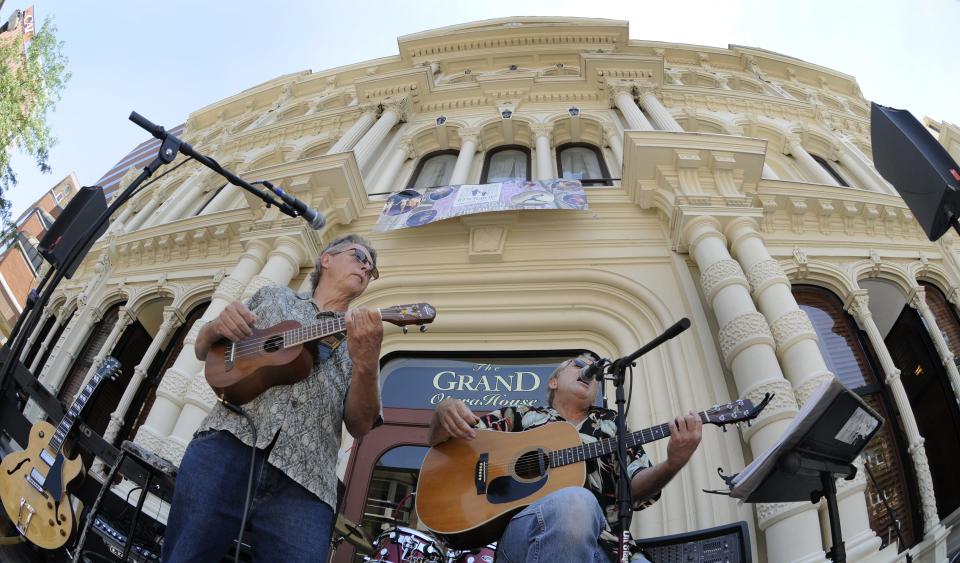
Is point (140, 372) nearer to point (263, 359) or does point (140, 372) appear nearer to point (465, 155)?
point (465, 155)

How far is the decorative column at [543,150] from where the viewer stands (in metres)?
9.59

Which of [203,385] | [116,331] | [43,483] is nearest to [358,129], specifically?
[116,331]

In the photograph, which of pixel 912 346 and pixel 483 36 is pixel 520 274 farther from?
pixel 483 36

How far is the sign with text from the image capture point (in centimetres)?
666

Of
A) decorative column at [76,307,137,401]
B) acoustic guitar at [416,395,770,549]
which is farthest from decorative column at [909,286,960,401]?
decorative column at [76,307,137,401]

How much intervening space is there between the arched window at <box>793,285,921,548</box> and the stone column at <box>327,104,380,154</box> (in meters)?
8.34

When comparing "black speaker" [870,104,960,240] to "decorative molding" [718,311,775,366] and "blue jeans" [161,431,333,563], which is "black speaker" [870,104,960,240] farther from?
"blue jeans" [161,431,333,563]

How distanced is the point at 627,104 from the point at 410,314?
9.30m

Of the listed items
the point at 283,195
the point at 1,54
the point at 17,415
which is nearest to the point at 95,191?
the point at 283,195

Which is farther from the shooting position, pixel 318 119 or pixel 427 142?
pixel 318 119

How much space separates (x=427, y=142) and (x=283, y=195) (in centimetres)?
739

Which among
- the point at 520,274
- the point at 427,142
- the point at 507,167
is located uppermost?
the point at 427,142

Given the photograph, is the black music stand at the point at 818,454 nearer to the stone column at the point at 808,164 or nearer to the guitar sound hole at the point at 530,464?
the guitar sound hole at the point at 530,464

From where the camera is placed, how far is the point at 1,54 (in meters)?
13.3
